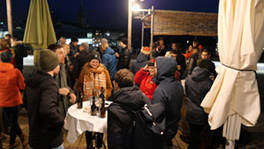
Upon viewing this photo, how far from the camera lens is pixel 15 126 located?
3.30 meters

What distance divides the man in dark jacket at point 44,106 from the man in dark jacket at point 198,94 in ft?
6.94

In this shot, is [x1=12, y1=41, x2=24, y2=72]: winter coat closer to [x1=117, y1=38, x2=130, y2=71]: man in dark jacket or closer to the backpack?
[x1=117, y1=38, x2=130, y2=71]: man in dark jacket

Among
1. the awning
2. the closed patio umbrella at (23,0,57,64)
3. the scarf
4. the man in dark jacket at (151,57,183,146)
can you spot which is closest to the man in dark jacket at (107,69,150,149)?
the man in dark jacket at (151,57,183,146)

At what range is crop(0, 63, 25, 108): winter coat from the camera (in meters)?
3.13

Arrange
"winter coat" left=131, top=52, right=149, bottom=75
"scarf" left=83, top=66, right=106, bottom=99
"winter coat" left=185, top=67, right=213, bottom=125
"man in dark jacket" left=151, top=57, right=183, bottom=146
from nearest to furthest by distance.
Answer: "man in dark jacket" left=151, top=57, right=183, bottom=146
"winter coat" left=185, top=67, right=213, bottom=125
"scarf" left=83, top=66, right=106, bottom=99
"winter coat" left=131, top=52, right=149, bottom=75

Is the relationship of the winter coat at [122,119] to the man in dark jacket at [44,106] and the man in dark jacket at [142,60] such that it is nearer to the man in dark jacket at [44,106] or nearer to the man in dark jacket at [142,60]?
the man in dark jacket at [44,106]

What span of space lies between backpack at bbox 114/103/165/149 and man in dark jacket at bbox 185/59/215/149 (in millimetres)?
1340

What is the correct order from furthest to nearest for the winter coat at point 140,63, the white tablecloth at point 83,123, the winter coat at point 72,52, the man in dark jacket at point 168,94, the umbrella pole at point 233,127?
the winter coat at point 72,52 → the winter coat at point 140,63 → the white tablecloth at point 83,123 → the man in dark jacket at point 168,94 → the umbrella pole at point 233,127

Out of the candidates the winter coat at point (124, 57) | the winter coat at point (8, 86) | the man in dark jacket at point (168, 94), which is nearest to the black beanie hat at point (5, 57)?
the winter coat at point (8, 86)

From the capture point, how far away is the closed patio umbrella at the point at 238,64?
5.24 feet

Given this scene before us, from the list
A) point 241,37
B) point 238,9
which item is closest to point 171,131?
point 241,37

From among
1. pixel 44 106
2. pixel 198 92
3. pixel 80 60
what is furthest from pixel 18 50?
pixel 198 92

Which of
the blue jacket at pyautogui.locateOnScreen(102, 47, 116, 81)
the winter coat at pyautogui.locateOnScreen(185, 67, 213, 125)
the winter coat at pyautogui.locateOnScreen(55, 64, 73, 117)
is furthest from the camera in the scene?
the blue jacket at pyautogui.locateOnScreen(102, 47, 116, 81)

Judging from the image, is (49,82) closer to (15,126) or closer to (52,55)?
(52,55)
